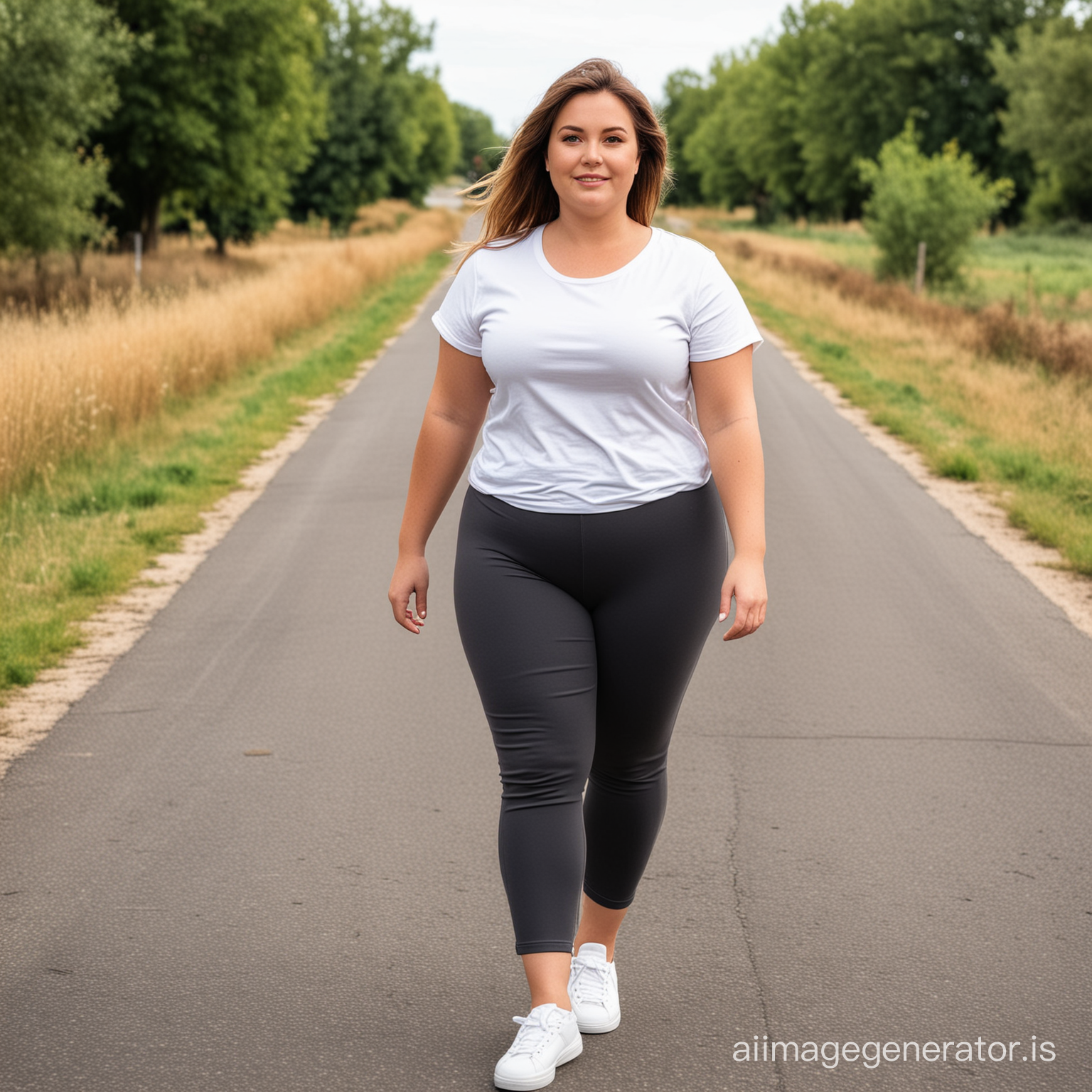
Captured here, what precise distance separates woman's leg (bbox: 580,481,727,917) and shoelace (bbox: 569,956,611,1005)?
0.41 metres

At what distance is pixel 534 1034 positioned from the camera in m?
2.71

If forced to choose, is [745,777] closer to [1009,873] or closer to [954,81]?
[1009,873]

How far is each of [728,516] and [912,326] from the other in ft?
66.1

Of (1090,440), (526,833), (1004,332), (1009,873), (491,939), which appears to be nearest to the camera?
(526,833)

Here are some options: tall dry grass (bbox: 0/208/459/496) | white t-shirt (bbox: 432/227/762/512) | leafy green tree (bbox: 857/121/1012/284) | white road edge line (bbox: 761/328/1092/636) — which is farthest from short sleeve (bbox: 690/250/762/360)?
leafy green tree (bbox: 857/121/1012/284)

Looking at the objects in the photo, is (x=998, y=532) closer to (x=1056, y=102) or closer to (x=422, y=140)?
(x=1056, y=102)

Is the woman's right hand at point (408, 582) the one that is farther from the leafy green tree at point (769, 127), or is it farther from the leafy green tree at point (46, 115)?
the leafy green tree at point (769, 127)

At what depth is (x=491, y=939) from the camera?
3381mm

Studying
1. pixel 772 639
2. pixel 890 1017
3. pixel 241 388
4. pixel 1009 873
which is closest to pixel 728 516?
pixel 890 1017

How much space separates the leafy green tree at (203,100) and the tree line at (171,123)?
4 cm

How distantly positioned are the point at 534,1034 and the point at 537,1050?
0.03 m

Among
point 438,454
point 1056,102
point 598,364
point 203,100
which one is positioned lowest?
point 438,454

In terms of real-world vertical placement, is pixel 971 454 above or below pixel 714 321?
below

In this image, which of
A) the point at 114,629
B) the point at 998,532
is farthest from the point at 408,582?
the point at 998,532
